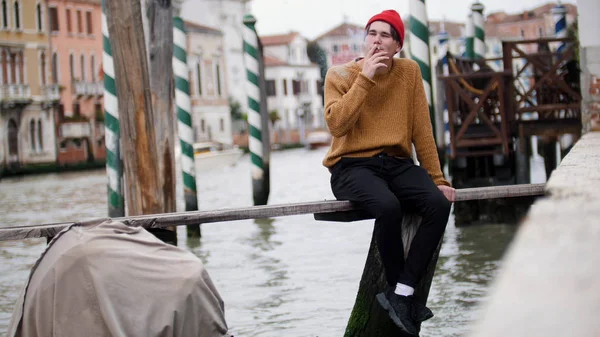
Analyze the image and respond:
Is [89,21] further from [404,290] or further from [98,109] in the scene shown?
[404,290]

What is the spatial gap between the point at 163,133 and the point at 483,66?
459 cm

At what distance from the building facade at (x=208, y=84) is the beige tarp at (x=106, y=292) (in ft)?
199

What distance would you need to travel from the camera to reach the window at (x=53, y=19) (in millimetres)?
51844

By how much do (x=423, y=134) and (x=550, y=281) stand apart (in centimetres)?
300

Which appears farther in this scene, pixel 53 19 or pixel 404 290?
pixel 53 19

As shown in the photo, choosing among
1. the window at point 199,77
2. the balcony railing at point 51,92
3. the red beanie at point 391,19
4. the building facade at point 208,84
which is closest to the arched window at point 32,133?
the balcony railing at point 51,92

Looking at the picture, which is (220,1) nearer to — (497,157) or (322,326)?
(497,157)

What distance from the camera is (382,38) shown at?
4445 mm

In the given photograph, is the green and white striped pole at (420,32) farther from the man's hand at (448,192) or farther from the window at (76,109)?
the window at (76,109)

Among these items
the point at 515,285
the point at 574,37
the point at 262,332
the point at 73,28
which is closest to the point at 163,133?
the point at 262,332

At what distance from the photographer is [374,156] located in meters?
4.53

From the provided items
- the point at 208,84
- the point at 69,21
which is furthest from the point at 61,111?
the point at 208,84

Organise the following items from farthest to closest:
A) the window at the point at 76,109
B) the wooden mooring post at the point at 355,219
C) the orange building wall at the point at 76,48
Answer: the window at the point at 76,109, the orange building wall at the point at 76,48, the wooden mooring post at the point at 355,219

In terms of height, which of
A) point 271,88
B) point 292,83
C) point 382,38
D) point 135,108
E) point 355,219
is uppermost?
point 292,83
